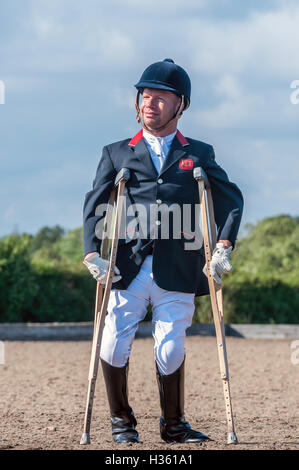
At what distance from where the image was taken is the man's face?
4926 millimetres

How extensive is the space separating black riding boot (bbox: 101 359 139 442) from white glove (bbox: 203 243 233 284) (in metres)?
0.83

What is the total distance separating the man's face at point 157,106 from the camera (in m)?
4.93

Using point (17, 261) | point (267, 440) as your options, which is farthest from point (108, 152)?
point (17, 261)

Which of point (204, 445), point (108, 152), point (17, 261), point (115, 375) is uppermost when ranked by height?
point (17, 261)

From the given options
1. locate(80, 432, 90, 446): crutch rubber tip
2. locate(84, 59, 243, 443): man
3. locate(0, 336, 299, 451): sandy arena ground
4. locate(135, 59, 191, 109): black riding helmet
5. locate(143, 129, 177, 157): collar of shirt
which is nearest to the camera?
locate(80, 432, 90, 446): crutch rubber tip

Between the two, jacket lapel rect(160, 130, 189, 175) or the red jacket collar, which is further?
the red jacket collar

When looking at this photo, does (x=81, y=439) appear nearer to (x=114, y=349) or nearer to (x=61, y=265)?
(x=114, y=349)

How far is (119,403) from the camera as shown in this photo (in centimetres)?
484

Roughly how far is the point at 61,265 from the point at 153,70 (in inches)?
473

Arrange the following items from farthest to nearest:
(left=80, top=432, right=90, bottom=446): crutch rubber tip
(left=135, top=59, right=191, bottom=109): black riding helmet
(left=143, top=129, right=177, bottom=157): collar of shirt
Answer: (left=143, top=129, right=177, bottom=157): collar of shirt → (left=135, top=59, right=191, bottom=109): black riding helmet → (left=80, top=432, right=90, bottom=446): crutch rubber tip

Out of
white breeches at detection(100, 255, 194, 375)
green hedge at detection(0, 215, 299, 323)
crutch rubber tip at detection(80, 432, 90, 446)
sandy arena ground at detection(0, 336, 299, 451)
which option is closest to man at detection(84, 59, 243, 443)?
white breeches at detection(100, 255, 194, 375)

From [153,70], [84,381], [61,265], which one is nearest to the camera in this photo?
[153,70]

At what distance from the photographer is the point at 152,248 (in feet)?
15.8

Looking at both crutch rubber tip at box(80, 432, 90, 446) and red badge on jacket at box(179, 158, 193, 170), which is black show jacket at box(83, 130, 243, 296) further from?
crutch rubber tip at box(80, 432, 90, 446)
